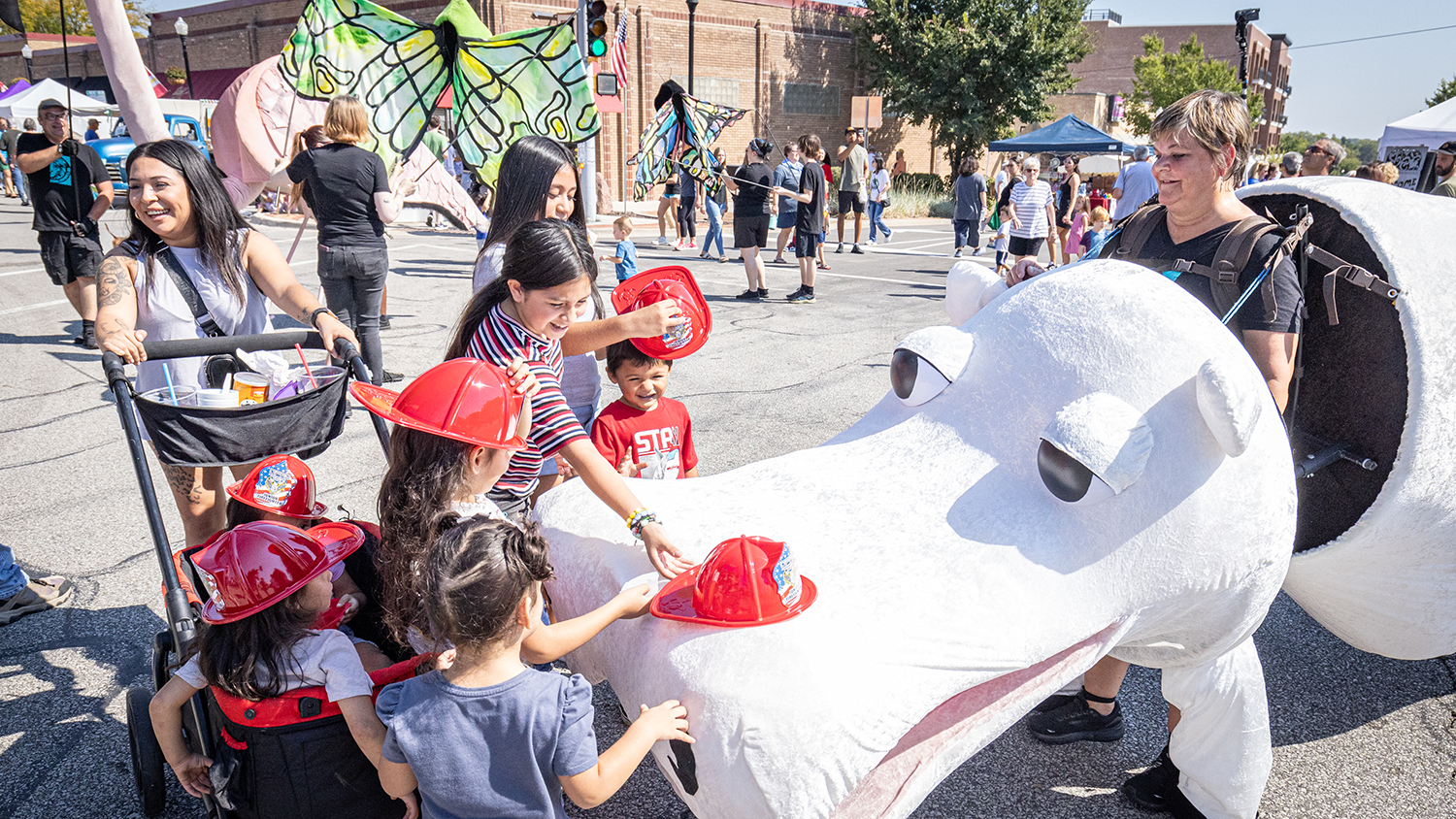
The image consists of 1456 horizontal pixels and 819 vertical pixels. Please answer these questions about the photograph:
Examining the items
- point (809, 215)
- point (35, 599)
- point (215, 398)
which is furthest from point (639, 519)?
point (809, 215)

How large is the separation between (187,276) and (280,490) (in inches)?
39.0

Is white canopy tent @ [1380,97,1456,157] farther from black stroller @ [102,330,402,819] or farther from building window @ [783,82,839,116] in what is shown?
building window @ [783,82,839,116]

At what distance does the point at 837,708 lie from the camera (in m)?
1.53

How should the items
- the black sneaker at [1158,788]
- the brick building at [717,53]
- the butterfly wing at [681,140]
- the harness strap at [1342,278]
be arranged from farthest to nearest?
the brick building at [717,53] < the butterfly wing at [681,140] < the black sneaker at [1158,788] < the harness strap at [1342,278]

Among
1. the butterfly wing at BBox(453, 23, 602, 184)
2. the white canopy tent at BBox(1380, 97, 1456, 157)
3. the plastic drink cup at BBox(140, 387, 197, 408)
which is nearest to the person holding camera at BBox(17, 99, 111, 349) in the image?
the butterfly wing at BBox(453, 23, 602, 184)

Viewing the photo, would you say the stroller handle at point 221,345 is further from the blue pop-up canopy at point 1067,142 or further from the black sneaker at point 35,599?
the blue pop-up canopy at point 1067,142

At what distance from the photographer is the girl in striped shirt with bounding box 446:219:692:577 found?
219 cm

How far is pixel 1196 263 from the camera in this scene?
101 inches

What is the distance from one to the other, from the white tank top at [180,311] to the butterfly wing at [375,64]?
334 centimetres

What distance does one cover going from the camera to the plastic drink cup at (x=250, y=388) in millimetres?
2658

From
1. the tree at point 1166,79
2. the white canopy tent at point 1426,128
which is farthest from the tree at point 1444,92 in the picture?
the white canopy tent at point 1426,128

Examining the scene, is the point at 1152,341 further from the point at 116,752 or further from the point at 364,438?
the point at 364,438

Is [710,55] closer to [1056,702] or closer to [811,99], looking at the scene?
[811,99]

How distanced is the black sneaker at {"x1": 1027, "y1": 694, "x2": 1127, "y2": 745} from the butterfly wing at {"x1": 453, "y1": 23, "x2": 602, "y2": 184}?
4399 mm
